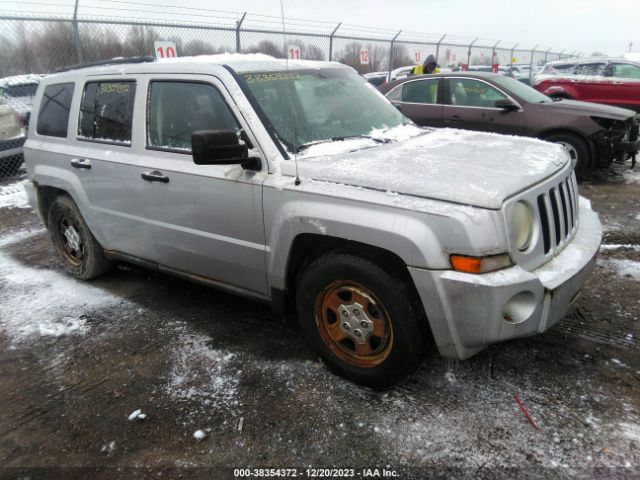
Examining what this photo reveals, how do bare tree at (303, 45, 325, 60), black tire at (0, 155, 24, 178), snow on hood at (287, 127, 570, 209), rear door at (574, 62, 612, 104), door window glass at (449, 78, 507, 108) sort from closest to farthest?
snow on hood at (287, 127, 570, 209) → door window glass at (449, 78, 507, 108) → black tire at (0, 155, 24, 178) → bare tree at (303, 45, 325, 60) → rear door at (574, 62, 612, 104)

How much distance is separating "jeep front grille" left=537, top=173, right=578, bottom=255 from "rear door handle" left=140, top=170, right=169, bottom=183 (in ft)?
7.73

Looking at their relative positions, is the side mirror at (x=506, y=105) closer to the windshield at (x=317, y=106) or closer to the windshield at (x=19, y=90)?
the windshield at (x=317, y=106)

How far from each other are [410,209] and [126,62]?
2.94 m

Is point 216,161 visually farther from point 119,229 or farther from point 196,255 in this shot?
point 119,229

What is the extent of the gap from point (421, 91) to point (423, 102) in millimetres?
188

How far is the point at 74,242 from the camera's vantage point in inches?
184

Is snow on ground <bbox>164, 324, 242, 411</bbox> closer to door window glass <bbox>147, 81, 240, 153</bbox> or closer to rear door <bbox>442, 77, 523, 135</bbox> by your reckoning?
door window glass <bbox>147, 81, 240, 153</bbox>

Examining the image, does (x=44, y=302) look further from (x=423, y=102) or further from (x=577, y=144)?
(x=577, y=144)

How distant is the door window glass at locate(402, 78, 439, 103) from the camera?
26.7 ft

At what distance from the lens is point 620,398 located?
2719mm

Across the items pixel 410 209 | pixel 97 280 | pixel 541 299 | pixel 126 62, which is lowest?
pixel 97 280

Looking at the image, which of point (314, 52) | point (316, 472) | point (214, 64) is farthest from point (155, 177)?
point (314, 52)

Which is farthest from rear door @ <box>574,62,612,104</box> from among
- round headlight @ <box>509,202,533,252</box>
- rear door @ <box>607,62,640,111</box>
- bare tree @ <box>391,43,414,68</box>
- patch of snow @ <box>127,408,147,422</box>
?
patch of snow @ <box>127,408,147,422</box>

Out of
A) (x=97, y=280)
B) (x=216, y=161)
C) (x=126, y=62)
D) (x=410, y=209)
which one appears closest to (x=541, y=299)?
(x=410, y=209)
